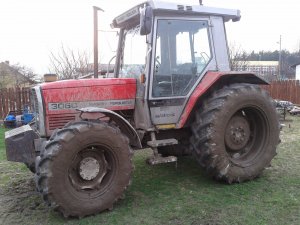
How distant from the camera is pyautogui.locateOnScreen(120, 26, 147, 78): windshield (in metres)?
5.25

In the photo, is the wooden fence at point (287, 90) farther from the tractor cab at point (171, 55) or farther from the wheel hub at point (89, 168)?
the wheel hub at point (89, 168)

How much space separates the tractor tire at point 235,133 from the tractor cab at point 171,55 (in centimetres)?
42

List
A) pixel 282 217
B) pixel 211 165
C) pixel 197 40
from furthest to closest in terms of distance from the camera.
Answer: pixel 197 40 < pixel 211 165 < pixel 282 217

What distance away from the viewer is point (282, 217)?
4.10 m

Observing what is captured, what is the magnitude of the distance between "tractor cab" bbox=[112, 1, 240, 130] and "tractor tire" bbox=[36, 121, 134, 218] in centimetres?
88

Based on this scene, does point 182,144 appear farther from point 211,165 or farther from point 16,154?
point 16,154

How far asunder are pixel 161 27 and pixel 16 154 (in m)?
2.55

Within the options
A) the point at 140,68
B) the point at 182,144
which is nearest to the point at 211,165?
the point at 182,144

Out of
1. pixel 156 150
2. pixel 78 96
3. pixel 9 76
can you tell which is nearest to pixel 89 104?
pixel 78 96

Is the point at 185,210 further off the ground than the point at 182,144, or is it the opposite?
the point at 182,144

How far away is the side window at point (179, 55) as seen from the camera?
5.09 m

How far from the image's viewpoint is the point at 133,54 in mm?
5559

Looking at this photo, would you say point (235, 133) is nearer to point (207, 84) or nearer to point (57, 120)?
point (207, 84)

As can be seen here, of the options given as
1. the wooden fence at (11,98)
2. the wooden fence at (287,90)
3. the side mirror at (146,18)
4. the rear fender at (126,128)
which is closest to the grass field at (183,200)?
the rear fender at (126,128)
